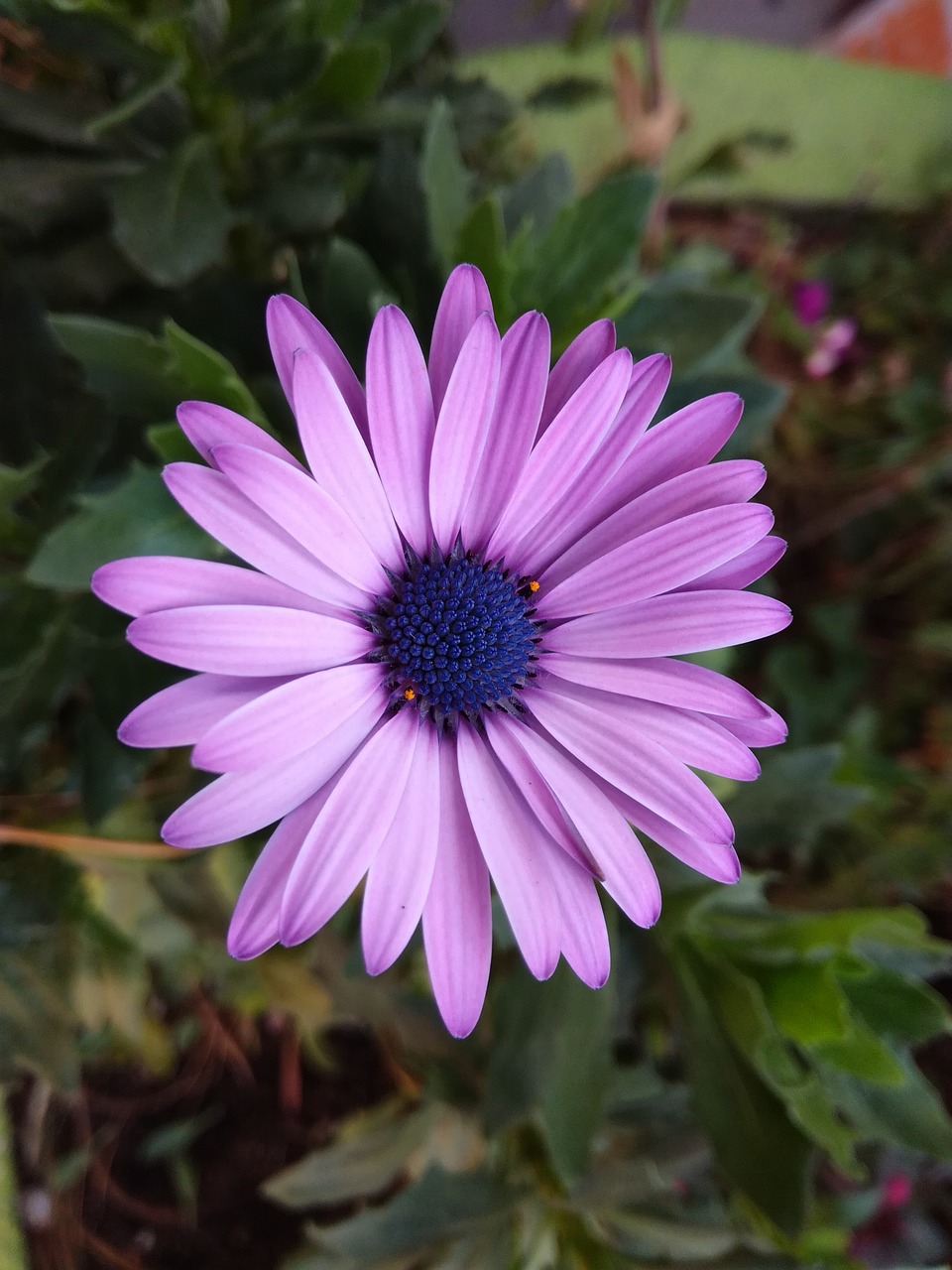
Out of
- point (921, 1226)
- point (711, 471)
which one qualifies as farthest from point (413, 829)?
point (921, 1226)

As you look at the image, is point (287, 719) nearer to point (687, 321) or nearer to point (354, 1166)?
point (687, 321)

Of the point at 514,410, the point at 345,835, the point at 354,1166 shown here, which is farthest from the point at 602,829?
the point at 354,1166

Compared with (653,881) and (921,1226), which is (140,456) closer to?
(653,881)

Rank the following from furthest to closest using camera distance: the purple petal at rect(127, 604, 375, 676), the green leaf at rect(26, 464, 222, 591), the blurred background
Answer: the blurred background < the green leaf at rect(26, 464, 222, 591) < the purple petal at rect(127, 604, 375, 676)

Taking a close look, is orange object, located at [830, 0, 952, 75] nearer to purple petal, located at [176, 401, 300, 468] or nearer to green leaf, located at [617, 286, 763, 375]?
green leaf, located at [617, 286, 763, 375]

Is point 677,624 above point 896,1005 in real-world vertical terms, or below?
above

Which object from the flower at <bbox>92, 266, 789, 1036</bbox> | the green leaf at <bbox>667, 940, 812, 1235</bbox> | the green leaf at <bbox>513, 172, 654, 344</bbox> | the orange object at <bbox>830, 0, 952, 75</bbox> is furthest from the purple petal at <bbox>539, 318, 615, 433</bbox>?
the orange object at <bbox>830, 0, 952, 75</bbox>
